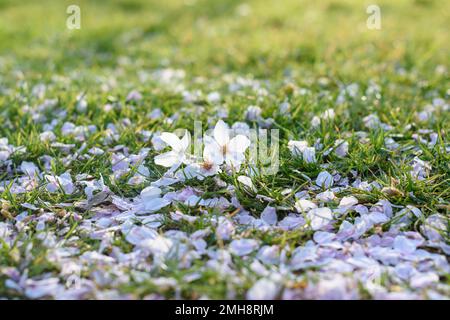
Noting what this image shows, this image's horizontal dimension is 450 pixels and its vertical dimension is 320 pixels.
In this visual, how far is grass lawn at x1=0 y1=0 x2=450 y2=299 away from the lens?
2.49 metres

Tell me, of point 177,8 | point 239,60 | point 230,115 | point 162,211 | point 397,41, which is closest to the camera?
point 162,211

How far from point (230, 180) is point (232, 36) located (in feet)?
15.1

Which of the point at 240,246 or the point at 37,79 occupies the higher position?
the point at 37,79

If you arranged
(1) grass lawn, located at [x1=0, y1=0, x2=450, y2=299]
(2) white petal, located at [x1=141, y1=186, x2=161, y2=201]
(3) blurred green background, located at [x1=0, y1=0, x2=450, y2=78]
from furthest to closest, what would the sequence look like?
(3) blurred green background, located at [x1=0, y1=0, x2=450, y2=78] → (2) white petal, located at [x1=141, y1=186, x2=161, y2=201] → (1) grass lawn, located at [x1=0, y1=0, x2=450, y2=299]

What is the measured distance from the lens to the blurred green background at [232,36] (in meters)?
6.24

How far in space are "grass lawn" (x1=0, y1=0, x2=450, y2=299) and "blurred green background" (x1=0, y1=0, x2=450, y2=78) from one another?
7cm

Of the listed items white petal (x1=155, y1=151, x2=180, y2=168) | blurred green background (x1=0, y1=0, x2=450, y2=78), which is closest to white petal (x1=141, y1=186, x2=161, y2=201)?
white petal (x1=155, y1=151, x2=180, y2=168)

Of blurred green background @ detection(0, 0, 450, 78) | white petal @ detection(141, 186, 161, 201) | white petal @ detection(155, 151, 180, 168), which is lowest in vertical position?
white petal @ detection(141, 186, 161, 201)

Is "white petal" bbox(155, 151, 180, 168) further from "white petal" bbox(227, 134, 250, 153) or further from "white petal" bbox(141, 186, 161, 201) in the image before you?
"white petal" bbox(227, 134, 250, 153)

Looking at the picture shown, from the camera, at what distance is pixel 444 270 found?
2514mm

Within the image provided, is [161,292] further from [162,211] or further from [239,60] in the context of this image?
[239,60]

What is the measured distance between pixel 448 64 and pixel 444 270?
12.9 ft
